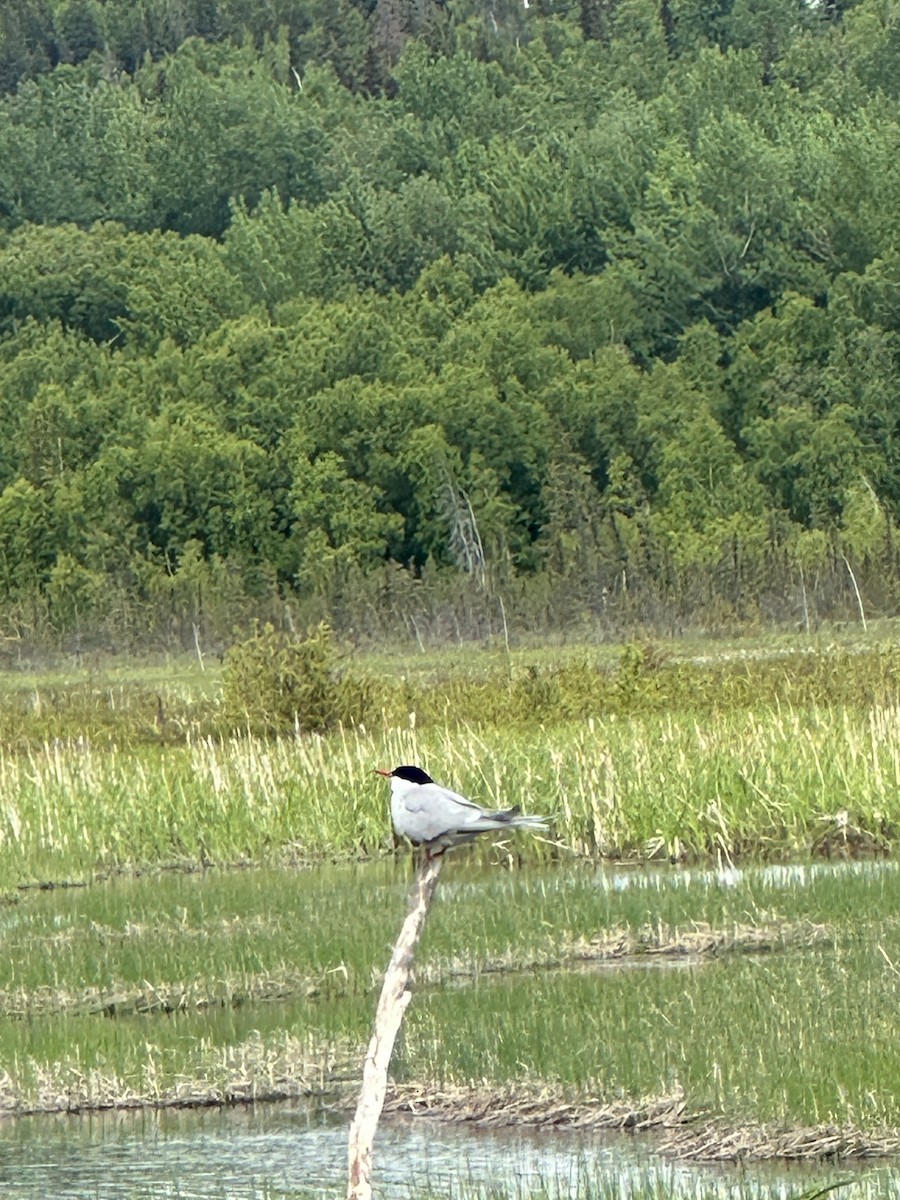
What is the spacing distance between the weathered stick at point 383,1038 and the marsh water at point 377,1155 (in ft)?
4.68

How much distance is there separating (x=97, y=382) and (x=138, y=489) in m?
8.72

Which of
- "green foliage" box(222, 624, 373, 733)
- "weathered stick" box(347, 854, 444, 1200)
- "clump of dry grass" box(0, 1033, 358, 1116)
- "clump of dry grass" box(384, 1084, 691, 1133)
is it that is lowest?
"clump of dry grass" box(384, 1084, 691, 1133)

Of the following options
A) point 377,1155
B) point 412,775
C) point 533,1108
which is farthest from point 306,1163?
point 412,775

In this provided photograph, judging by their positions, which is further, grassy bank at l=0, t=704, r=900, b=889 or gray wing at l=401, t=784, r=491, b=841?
grassy bank at l=0, t=704, r=900, b=889

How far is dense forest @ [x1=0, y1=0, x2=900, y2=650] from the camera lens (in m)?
41.9

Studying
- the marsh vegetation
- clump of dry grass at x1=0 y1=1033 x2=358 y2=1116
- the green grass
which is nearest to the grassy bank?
the marsh vegetation

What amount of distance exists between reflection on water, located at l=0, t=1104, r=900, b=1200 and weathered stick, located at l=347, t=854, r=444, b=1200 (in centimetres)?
141

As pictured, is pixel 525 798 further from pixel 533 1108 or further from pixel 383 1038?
pixel 383 1038

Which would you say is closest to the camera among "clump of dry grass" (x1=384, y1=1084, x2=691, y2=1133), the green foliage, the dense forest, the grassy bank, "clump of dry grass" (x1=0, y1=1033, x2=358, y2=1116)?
"clump of dry grass" (x1=384, y1=1084, x2=691, y2=1133)

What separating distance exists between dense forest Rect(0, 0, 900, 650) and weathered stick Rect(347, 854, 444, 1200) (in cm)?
2827

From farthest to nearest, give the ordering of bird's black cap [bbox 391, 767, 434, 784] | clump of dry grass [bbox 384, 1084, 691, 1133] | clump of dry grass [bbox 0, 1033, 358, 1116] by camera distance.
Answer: clump of dry grass [bbox 0, 1033, 358, 1116] < clump of dry grass [bbox 384, 1084, 691, 1133] < bird's black cap [bbox 391, 767, 434, 784]

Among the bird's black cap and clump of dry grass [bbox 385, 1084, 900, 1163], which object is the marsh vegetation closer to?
clump of dry grass [bbox 385, 1084, 900, 1163]

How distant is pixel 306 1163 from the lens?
26.5 ft

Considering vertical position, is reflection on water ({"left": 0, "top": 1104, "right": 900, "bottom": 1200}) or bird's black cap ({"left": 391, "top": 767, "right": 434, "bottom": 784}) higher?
bird's black cap ({"left": 391, "top": 767, "right": 434, "bottom": 784})
